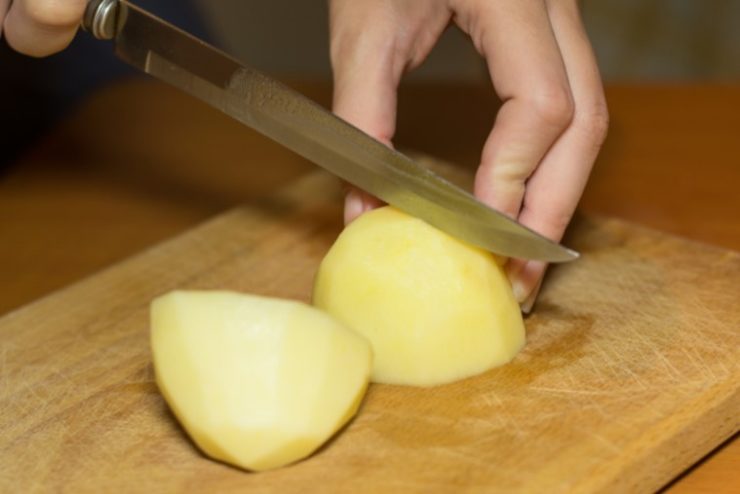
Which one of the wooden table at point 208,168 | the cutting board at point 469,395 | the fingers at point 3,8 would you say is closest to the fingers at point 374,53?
the cutting board at point 469,395

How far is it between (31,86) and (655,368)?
1891 mm

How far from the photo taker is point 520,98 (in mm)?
1691

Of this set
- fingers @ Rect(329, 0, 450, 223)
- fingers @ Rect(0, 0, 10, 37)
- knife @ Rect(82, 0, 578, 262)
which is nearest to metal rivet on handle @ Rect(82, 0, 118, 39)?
knife @ Rect(82, 0, 578, 262)

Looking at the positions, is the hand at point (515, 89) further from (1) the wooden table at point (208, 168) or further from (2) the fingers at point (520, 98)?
(1) the wooden table at point (208, 168)

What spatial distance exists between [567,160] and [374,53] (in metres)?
0.36

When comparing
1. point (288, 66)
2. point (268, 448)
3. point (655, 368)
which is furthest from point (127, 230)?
point (288, 66)

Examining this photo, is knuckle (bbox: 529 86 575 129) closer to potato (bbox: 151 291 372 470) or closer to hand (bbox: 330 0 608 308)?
hand (bbox: 330 0 608 308)

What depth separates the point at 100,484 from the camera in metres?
1.52

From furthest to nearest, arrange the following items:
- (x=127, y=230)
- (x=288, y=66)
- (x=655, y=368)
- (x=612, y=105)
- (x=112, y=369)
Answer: (x=288, y=66) → (x=612, y=105) → (x=127, y=230) → (x=112, y=369) → (x=655, y=368)

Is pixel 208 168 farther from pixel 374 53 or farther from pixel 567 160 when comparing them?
pixel 567 160

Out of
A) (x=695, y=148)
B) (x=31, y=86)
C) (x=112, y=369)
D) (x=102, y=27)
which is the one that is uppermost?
(x=102, y=27)

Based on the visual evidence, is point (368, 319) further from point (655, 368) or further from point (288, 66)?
point (288, 66)

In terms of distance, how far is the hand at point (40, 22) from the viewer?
1720mm

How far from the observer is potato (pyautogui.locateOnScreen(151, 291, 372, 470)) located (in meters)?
1.48
